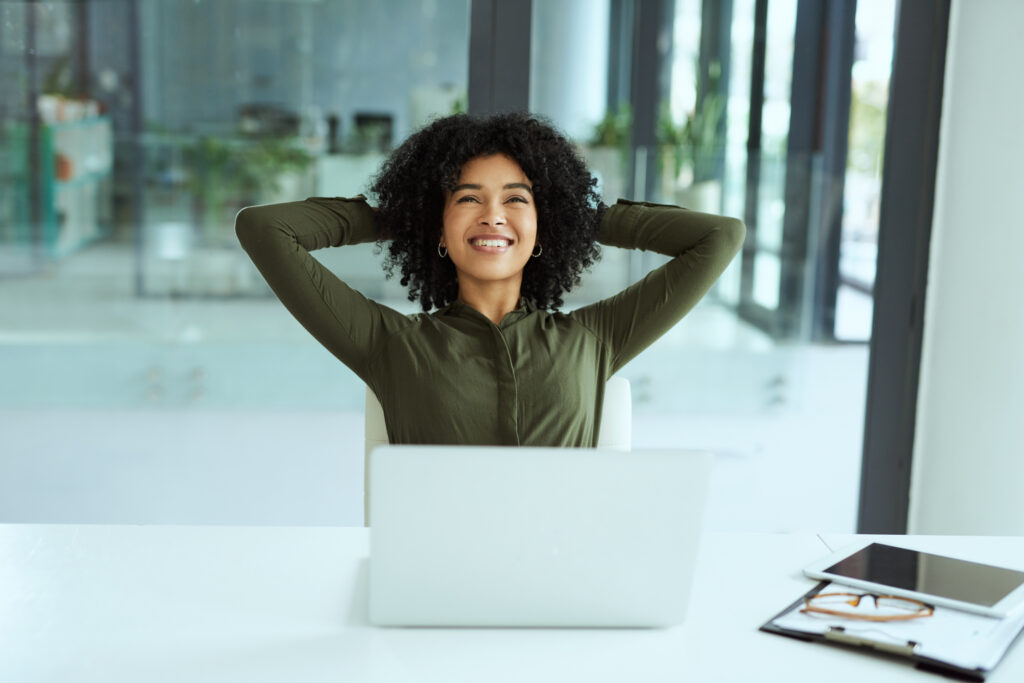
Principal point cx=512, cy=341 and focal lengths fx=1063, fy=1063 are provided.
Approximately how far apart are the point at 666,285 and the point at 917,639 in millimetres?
866

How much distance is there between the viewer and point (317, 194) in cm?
299

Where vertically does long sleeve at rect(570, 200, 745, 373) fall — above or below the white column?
below

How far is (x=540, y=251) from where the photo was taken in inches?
81.6

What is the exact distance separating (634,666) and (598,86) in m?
2.05

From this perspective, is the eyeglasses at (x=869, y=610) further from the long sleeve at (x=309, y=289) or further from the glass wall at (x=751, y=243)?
the glass wall at (x=751, y=243)

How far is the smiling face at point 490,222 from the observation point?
191 cm

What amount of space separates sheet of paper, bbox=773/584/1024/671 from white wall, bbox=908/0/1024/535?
1479 millimetres

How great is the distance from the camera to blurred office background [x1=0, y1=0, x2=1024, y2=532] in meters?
2.87

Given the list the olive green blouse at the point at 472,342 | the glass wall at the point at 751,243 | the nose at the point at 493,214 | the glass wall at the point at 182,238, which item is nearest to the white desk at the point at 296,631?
the olive green blouse at the point at 472,342

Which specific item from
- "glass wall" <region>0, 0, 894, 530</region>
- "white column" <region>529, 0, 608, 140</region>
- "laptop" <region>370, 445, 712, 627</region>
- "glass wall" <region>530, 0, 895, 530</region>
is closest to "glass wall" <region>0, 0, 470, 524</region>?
"glass wall" <region>0, 0, 894, 530</region>

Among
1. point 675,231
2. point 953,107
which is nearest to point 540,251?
point 675,231

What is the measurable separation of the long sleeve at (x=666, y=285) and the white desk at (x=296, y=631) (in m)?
0.50

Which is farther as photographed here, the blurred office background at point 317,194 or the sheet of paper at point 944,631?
the blurred office background at point 317,194

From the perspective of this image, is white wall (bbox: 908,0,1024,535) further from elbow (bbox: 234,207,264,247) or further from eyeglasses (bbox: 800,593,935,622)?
elbow (bbox: 234,207,264,247)
